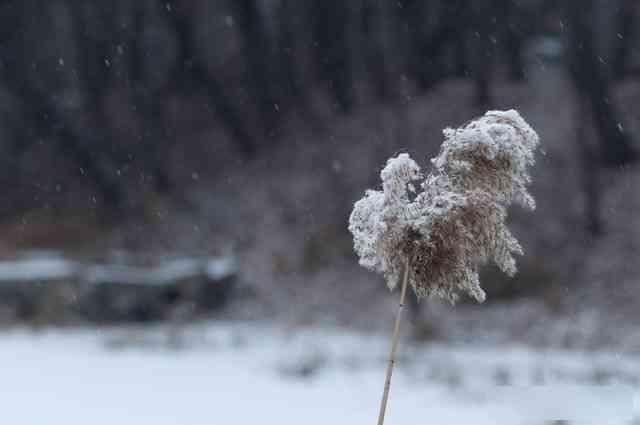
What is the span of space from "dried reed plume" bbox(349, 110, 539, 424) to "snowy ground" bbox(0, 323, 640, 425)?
84.3 inches

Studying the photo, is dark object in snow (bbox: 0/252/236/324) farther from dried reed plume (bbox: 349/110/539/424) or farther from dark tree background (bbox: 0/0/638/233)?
dried reed plume (bbox: 349/110/539/424)

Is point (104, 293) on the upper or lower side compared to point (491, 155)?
upper

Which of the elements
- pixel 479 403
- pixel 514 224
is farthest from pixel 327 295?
pixel 479 403

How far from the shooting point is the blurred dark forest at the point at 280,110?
1641cm

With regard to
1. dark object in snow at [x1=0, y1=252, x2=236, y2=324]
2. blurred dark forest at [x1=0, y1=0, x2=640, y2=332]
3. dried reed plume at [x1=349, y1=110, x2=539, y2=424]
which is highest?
blurred dark forest at [x1=0, y1=0, x2=640, y2=332]

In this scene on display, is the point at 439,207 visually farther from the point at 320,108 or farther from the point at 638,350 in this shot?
the point at 320,108

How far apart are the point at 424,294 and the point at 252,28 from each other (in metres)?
18.7

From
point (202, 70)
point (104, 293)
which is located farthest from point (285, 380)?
point (202, 70)

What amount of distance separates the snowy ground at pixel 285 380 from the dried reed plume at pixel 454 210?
7.02 feet

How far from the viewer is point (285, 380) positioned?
31.2ft

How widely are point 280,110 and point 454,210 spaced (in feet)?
61.0

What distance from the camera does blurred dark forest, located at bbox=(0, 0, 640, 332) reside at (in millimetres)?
16406

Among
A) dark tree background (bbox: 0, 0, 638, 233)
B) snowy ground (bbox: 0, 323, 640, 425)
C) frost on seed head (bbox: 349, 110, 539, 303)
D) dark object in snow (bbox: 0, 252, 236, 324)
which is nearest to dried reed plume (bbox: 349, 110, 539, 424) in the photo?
frost on seed head (bbox: 349, 110, 539, 303)

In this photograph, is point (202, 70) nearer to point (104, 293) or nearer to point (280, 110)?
point (280, 110)
